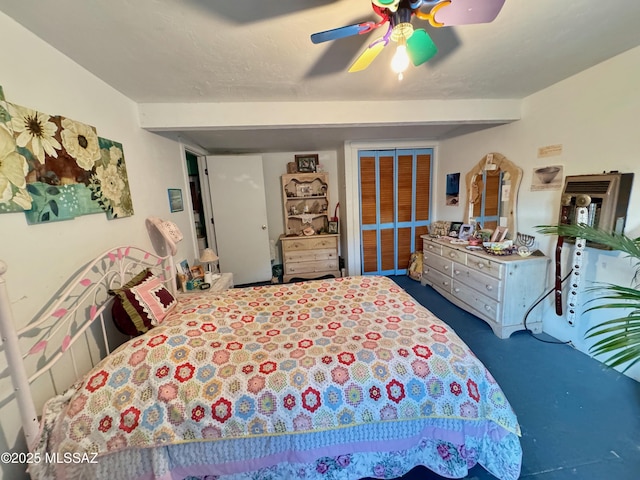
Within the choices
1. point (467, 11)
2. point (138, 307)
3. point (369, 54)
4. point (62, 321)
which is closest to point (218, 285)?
point (138, 307)

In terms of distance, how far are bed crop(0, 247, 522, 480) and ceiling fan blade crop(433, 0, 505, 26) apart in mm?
1429

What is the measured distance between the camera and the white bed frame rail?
89 cm

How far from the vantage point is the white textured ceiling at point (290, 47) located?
3.67 ft

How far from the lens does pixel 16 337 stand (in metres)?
0.89

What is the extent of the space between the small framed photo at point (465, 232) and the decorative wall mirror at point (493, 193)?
11 centimetres

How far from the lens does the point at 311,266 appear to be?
12.9ft

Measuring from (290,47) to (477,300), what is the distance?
268 centimetres

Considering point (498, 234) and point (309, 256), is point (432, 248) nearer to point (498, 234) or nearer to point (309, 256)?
point (498, 234)

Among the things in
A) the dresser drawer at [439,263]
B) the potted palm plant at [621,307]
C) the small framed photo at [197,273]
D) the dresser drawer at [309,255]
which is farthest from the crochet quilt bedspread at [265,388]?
the dresser drawer at [309,255]

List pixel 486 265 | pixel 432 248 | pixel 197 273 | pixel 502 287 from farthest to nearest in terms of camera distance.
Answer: pixel 432 248
pixel 197 273
pixel 486 265
pixel 502 287

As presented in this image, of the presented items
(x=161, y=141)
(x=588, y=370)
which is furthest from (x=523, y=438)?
(x=161, y=141)

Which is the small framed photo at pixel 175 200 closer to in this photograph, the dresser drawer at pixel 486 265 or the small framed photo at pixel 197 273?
the small framed photo at pixel 197 273

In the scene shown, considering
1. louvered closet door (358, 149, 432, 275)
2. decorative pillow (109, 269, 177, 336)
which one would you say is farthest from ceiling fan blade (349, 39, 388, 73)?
louvered closet door (358, 149, 432, 275)

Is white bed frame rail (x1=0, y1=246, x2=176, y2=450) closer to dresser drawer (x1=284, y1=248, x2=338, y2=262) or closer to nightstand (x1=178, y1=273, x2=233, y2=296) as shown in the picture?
nightstand (x1=178, y1=273, x2=233, y2=296)
